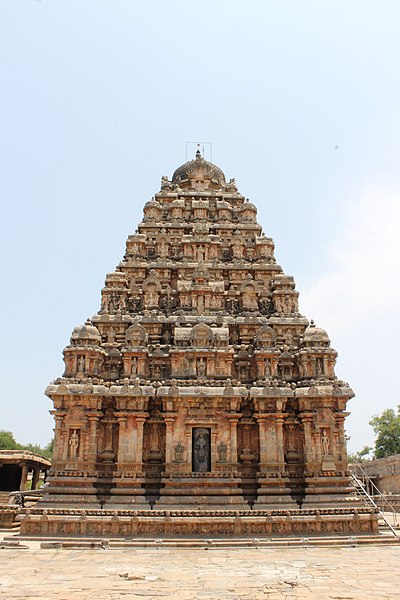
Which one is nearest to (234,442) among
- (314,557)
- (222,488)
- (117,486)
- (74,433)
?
(222,488)

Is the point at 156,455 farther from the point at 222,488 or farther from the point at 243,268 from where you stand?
the point at 243,268

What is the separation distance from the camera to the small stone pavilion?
21906 millimetres

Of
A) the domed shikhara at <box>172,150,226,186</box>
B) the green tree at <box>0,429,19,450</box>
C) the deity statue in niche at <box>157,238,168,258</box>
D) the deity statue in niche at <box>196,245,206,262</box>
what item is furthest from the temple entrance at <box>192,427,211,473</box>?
the green tree at <box>0,429,19,450</box>

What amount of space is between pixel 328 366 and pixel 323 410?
2549 millimetres

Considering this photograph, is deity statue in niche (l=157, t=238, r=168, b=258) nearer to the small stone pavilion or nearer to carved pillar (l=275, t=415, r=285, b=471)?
the small stone pavilion

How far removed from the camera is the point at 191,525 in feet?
64.5

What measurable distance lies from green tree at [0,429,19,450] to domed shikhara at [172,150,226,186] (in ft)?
205

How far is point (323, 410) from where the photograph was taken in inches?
1021

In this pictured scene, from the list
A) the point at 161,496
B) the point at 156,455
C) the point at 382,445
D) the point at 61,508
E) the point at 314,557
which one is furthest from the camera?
the point at 382,445

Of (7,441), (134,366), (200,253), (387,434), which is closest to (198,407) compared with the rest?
(134,366)

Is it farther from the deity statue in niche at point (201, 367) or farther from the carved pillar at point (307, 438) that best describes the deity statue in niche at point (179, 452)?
the carved pillar at point (307, 438)

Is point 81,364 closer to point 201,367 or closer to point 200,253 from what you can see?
point 201,367

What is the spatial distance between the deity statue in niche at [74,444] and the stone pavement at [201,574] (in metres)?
6.92

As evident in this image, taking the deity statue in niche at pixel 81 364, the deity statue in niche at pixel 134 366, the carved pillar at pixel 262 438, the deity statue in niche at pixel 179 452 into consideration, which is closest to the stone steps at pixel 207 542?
the carved pillar at pixel 262 438
